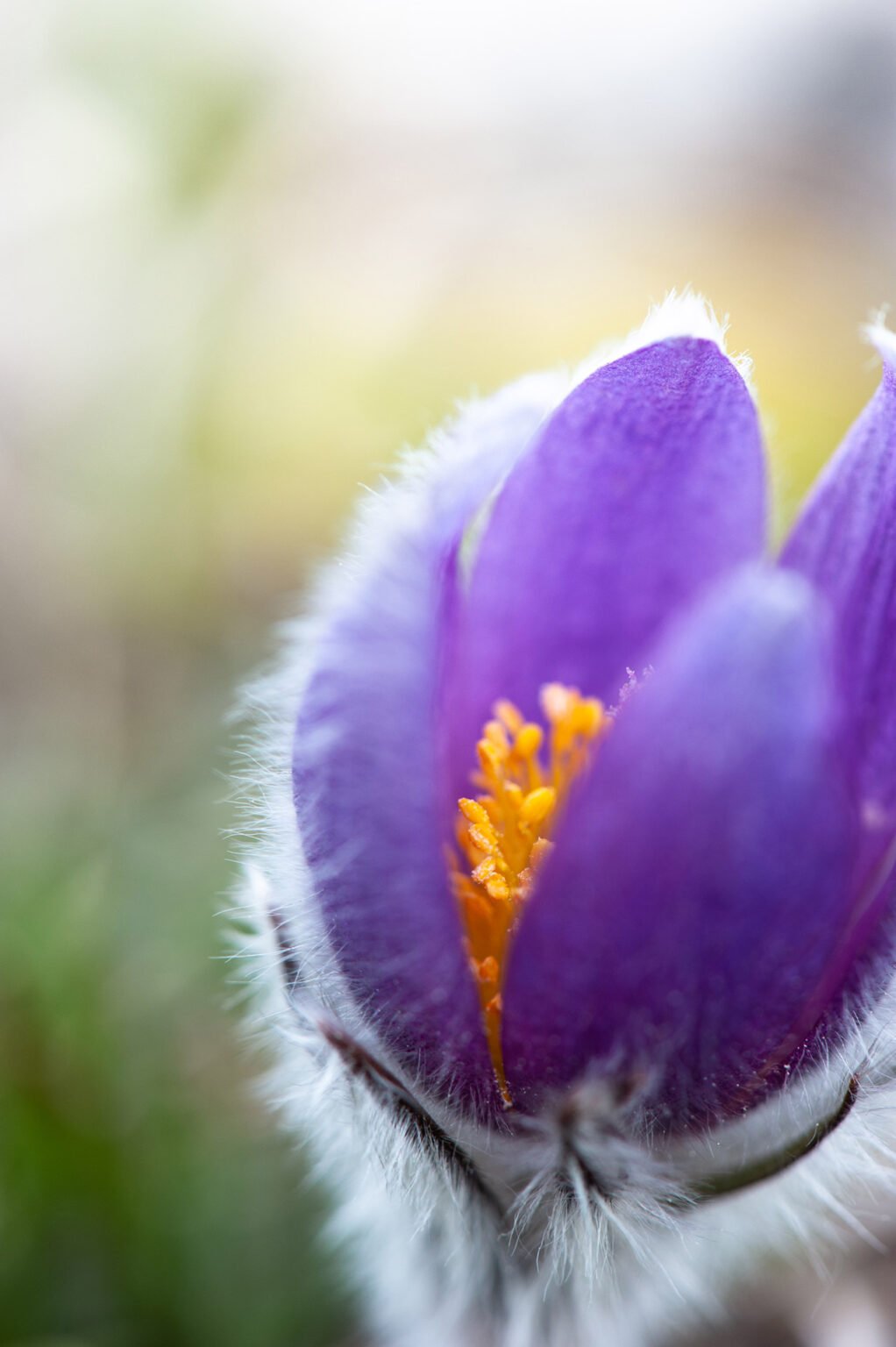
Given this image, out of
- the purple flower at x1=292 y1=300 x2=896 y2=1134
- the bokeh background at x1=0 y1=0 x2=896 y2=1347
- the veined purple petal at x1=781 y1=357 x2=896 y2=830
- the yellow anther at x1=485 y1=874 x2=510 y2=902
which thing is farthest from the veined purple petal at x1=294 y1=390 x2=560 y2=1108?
the bokeh background at x1=0 y1=0 x2=896 y2=1347

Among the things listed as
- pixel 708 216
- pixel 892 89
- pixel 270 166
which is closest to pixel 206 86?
pixel 270 166

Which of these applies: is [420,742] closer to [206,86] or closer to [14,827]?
[14,827]

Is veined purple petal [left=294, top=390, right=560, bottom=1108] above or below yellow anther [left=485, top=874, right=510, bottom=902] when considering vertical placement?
above

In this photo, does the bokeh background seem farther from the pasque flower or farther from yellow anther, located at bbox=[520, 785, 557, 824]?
yellow anther, located at bbox=[520, 785, 557, 824]

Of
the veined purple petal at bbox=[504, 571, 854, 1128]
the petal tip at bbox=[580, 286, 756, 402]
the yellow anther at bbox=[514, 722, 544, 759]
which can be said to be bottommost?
the veined purple petal at bbox=[504, 571, 854, 1128]

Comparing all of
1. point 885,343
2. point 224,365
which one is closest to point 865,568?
point 885,343

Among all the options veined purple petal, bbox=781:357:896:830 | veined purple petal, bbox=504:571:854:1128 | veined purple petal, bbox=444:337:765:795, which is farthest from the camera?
veined purple petal, bbox=444:337:765:795

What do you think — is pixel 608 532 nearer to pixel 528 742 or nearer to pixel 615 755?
pixel 528 742
